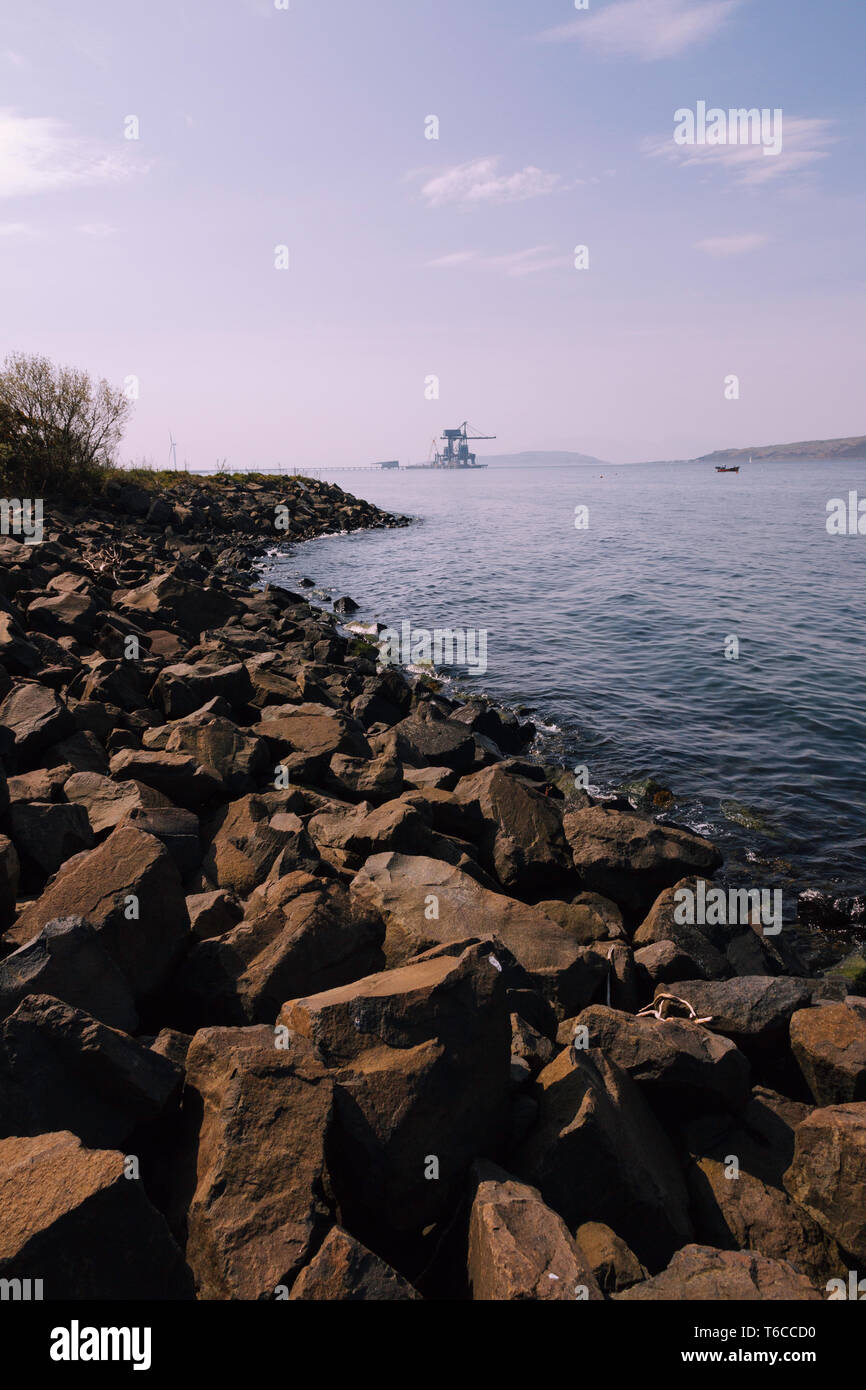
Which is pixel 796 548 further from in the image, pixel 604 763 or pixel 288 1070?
pixel 288 1070

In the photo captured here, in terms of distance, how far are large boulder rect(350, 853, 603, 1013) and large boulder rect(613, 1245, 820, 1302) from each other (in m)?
2.21

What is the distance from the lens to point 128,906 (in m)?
4.87

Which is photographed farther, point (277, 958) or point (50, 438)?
point (50, 438)

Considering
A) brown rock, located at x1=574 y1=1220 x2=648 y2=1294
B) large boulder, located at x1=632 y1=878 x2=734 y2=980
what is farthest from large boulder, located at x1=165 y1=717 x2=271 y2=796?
brown rock, located at x1=574 y1=1220 x2=648 y2=1294

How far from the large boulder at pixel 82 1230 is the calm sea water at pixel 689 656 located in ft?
30.0

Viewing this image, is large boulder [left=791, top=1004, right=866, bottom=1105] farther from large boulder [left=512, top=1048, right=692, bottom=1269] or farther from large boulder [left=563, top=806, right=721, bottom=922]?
large boulder [left=563, top=806, right=721, bottom=922]

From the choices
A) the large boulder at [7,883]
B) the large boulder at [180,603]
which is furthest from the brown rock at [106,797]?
the large boulder at [180,603]

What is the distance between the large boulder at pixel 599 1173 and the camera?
391 cm

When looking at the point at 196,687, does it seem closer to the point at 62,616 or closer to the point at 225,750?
the point at 225,750

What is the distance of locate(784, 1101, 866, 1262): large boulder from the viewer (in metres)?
3.99

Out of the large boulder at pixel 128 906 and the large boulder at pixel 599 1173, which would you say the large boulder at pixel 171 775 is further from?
the large boulder at pixel 599 1173

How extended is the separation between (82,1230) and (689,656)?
2177 cm

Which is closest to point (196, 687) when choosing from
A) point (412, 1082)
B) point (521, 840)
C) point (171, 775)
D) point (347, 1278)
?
point (171, 775)

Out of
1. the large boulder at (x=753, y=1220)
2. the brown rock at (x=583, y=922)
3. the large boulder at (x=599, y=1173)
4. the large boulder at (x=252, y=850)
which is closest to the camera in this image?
the large boulder at (x=599, y=1173)
